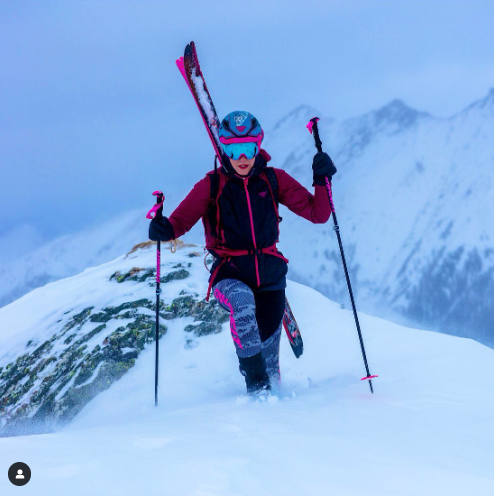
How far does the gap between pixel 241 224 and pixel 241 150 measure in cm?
72

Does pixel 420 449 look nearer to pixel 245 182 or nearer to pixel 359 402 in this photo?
pixel 359 402

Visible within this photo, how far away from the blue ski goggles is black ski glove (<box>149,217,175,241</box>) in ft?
2.97

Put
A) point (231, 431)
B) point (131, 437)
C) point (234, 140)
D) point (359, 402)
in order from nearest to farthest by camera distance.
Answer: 1. point (131, 437)
2. point (231, 431)
3. point (359, 402)
4. point (234, 140)

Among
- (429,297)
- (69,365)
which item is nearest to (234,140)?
(69,365)

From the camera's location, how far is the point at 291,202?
15.6 ft

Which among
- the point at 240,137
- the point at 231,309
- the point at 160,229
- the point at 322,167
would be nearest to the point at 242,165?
the point at 240,137

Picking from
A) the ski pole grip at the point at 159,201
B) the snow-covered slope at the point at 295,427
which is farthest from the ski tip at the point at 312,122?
the snow-covered slope at the point at 295,427

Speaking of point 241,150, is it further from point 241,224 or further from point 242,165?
point 241,224

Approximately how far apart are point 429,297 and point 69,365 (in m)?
40.1

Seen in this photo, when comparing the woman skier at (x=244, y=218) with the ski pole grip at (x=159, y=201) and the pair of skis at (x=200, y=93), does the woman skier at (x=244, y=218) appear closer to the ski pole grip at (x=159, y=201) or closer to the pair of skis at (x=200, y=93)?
the ski pole grip at (x=159, y=201)

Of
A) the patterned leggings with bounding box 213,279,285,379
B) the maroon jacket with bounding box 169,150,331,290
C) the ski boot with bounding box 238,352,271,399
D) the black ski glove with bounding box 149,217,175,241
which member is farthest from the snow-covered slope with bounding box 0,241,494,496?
the black ski glove with bounding box 149,217,175,241

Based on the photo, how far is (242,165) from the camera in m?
4.46

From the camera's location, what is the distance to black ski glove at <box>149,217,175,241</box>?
4379 mm

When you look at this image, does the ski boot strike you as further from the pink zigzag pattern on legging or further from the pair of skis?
the pair of skis
